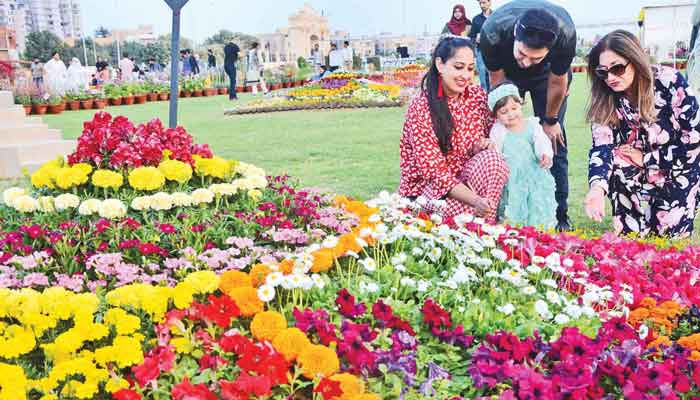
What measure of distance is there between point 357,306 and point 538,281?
40.3 inches

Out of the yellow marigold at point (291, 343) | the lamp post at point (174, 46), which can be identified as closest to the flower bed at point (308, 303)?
the yellow marigold at point (291, 343)

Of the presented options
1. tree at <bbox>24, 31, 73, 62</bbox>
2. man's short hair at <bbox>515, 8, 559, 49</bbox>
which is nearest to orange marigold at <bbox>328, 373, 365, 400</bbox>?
man's short hair at <bbox>515, 8, 559, 49</bbox>

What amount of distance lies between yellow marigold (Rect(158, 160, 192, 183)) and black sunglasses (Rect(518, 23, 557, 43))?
7.28ft

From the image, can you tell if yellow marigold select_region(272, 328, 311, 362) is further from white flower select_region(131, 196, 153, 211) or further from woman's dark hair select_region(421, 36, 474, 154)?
woman's dark hair select_region(421, 36, 474, 154)

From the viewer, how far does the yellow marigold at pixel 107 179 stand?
3.62 meters

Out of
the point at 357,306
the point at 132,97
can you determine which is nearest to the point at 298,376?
the point at 357,306

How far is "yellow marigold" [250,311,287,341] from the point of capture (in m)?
2.23

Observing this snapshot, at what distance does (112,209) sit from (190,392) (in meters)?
1.68

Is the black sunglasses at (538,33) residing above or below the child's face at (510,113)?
above

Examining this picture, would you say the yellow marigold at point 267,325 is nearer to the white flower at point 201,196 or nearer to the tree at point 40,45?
the white flower at point 201,196

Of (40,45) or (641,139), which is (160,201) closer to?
(641,139)

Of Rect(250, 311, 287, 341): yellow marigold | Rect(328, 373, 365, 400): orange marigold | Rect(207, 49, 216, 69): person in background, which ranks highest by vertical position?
Rect(207, 49, 216, 69): person in background

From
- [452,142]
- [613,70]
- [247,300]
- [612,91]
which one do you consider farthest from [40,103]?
[247,300]

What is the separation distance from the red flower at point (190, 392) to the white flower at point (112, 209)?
161 cm
